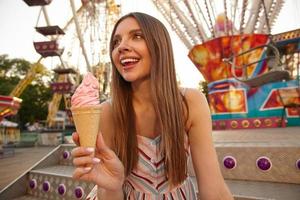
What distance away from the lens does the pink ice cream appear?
1.06 m

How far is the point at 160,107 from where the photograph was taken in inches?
53.6

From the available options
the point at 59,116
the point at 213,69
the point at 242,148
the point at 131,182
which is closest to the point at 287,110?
the point at 213,69

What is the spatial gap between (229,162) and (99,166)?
1671 millimetres

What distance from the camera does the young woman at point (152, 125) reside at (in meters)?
1.32

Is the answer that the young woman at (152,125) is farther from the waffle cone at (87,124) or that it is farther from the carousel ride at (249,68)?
the carousel ride at (249,68)

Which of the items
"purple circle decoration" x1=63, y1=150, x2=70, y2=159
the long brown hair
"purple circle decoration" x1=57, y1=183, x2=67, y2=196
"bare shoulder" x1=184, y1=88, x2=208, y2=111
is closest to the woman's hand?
the long brown hair

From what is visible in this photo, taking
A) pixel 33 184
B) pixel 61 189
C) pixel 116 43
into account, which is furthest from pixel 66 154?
pixel 116 43

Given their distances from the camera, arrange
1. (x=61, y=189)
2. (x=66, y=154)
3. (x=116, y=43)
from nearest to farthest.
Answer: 1. (x=116, y=43)
2. (x=61, y=189)
3. (x=66, y=154)

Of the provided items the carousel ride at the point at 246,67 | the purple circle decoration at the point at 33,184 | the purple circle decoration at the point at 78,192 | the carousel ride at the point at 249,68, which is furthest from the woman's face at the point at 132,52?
the carousel ride at the point at 249,68

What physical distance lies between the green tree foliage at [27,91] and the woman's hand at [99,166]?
37.0 metres

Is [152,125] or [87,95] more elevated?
[87,95]

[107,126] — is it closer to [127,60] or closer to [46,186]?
[127,60]

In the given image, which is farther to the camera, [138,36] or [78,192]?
[78,192]

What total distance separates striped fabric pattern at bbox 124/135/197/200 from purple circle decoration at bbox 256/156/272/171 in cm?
101
